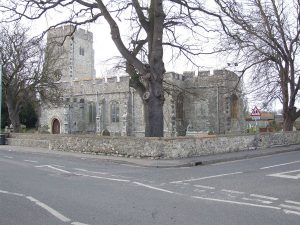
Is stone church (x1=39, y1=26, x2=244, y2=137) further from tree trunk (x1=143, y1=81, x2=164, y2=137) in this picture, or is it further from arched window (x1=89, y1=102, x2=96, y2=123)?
tree trunk (x1=143, y1=81, x2=164, y2=137)

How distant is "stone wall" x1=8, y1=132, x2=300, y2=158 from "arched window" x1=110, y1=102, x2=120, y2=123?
19.9m

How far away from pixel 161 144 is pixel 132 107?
27943 mm

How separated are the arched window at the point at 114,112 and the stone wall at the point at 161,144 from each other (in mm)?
19902

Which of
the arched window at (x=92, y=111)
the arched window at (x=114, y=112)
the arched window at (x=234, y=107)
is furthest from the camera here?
the arched window at (x=92, y=111)

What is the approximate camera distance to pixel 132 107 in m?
47.0

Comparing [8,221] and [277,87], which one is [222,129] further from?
[8,221]

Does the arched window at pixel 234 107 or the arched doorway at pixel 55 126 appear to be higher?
the arched window at pixel 234 107

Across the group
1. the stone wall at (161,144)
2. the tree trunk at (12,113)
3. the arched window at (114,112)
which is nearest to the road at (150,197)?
the stone wall at (161,144)

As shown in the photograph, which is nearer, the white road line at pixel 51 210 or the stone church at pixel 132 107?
the white road line at pixel 51 210

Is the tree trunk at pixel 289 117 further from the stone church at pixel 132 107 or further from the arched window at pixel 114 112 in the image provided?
the arched window at pixel 114 112

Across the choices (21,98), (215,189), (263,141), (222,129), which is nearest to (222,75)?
(222,129)

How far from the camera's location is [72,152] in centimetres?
2394

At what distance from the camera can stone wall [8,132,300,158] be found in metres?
19.4

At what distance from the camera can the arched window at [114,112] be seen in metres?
48.7
